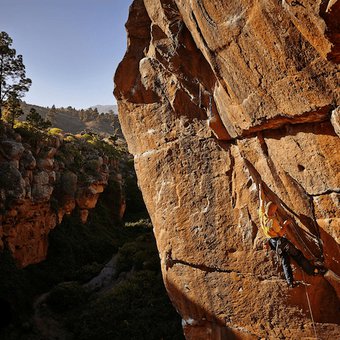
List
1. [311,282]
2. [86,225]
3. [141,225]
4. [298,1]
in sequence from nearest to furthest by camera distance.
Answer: [298,1], [311,282], [86,225], [141,225]

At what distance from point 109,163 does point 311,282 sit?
35.4 m

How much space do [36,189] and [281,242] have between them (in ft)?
68.3

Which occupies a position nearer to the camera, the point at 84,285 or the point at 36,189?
the point at 84,285

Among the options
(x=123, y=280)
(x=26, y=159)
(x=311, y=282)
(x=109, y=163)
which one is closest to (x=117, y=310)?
(x=123, y=280)

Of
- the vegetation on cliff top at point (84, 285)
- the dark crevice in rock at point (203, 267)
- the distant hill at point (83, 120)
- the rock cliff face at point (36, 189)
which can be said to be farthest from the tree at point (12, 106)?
the distant hill at point (83, 120)

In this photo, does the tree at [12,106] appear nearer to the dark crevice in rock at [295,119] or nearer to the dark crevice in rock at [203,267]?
the dark crevice in rock at [203,267]

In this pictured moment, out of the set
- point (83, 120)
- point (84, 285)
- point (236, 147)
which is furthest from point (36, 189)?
point (83, 120)

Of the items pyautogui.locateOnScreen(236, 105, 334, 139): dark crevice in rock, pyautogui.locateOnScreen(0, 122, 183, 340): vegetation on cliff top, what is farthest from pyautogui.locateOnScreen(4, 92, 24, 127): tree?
pyautogui.locateOnScreen(236, 105, 334, 139): dark crevice in rock

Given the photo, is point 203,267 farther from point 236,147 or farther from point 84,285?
point 84,285

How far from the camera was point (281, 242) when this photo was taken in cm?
657

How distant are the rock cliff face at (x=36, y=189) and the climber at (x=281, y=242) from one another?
1878 cm

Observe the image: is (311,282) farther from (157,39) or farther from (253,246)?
(157,39)

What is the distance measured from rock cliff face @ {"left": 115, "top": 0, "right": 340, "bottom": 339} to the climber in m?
0.32

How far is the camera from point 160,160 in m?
8.66
